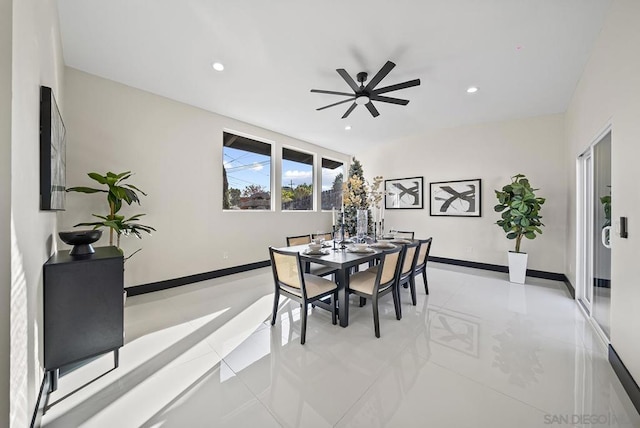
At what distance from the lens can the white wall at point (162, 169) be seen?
3074 millimetres

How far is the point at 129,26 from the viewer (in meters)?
2.34

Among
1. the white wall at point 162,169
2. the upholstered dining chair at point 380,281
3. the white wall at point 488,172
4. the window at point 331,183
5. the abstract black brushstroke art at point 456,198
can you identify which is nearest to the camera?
the upholstered dining chair at point 380,281

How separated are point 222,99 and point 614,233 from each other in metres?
4.83

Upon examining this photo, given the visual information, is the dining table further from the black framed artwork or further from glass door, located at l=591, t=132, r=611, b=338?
the black framed artwork

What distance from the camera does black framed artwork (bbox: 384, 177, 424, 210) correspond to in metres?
5.89

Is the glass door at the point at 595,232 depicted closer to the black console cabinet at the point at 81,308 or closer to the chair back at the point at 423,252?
the chair back at the point at 423,252

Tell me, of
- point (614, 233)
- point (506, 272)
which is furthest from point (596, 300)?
point (506, 272)

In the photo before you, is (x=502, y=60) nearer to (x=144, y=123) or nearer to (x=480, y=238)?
(x=480, y=238)

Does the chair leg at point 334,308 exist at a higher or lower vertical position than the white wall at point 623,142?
Answer: lower

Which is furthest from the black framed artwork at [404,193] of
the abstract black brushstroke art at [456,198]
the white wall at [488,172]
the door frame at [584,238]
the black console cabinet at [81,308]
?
the black console cabinet at [81,308]

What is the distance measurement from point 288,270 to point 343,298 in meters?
0.68

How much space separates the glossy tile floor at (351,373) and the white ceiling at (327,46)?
3.02 m

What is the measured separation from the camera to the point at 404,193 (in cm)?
615

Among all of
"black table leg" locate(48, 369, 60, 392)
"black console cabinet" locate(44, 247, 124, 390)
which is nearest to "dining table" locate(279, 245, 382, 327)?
"black console cabinet" locate(44, 247, 124, 390)
